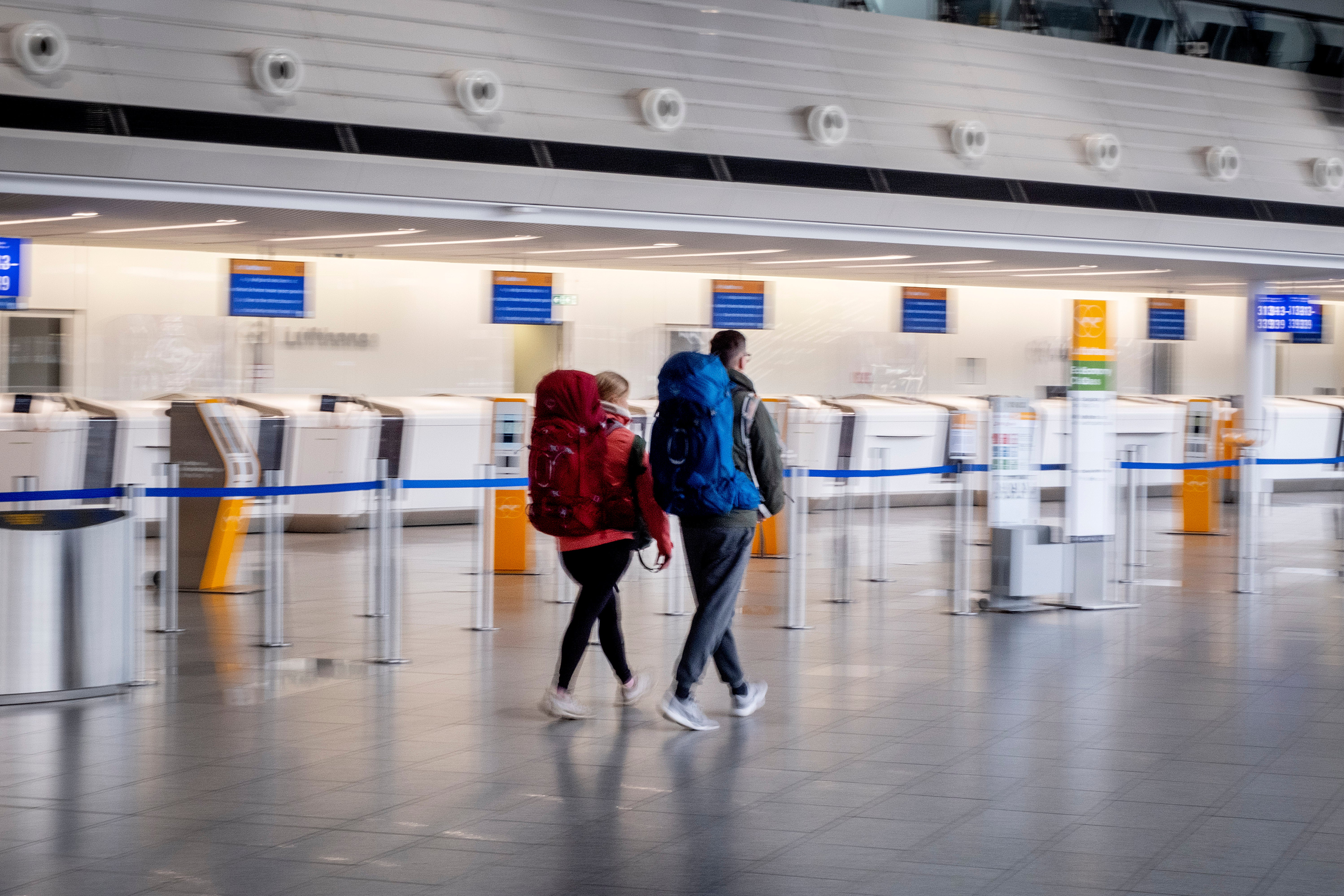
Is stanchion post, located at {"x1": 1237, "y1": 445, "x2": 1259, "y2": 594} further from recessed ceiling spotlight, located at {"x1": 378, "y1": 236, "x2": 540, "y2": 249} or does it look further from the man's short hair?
recessed ceiling spotlight, located at {"x1": 378, "y1": 236, "x2": 540, "y2": 249}

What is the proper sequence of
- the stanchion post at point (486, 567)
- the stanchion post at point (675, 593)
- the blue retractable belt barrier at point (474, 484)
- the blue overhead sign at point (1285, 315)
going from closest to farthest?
1. the stanchion post at point (486, 567)
2. the blue retractable belt barrier at point (474, 484)
3. the stanchion post at point (675, 593)
4. the blue overhead sign at point (1285, 315)

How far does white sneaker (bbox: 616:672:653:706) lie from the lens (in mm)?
7602

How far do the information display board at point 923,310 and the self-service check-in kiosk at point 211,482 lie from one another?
12.6 m

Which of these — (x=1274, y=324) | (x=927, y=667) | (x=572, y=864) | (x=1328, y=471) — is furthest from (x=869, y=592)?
(x=1328, y=471)

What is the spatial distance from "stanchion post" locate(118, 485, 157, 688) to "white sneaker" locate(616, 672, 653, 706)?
2.42 metres

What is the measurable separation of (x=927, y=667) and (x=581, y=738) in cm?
260

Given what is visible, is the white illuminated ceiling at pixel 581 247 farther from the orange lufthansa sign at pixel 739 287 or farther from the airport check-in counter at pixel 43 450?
the airport check-in counter at pixel 43 450

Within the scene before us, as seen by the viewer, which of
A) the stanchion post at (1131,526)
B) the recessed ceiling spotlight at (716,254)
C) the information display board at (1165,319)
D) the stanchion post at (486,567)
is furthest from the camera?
the information display board at (1165,319)

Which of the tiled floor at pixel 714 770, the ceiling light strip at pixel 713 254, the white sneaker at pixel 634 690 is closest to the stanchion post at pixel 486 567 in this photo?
the tiled floor at pixel 714 770

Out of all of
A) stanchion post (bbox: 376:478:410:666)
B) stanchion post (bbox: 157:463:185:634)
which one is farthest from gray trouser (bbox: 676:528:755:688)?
stanchion post (bbox: 157:463:185:634)

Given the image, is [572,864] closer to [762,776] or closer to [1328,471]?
[762,776]

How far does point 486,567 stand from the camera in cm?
1016

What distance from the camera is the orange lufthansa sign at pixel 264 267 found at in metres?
17.2

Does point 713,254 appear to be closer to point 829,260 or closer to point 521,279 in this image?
point 829,260
